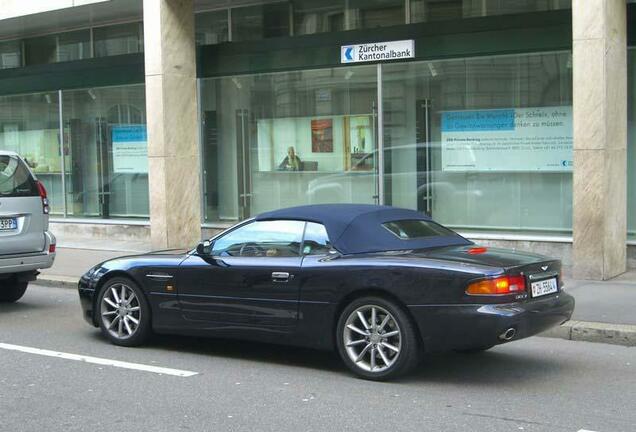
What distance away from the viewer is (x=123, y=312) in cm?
806

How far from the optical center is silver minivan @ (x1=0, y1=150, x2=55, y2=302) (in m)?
9.97

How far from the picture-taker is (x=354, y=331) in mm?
6688

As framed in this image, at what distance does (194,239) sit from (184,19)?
3.96 metres

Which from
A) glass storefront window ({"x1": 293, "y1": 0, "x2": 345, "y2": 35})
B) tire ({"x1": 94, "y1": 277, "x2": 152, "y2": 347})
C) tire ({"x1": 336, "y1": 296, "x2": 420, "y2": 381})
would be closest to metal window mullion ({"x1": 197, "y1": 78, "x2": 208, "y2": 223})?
glass storefront window ({"x1": 293, "y1": 0, "x2": 345, "y2": 35})

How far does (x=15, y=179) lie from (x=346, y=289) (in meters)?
5.44

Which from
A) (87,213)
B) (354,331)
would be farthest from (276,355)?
(87,213)

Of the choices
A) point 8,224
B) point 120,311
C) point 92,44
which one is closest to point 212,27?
point 92,44

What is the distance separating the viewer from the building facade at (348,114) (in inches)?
444

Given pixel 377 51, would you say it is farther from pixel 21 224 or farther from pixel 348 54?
pixel 21 224

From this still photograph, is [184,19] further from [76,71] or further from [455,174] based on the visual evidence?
[455,174]

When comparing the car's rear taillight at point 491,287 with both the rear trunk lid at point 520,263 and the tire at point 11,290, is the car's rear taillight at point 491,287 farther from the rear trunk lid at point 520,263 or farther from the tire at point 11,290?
the tire at point 11,290

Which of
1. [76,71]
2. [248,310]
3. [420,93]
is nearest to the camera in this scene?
[248,310]

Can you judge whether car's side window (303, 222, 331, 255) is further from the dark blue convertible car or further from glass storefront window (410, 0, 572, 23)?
glass storefront window (410, 0, 572, 23)

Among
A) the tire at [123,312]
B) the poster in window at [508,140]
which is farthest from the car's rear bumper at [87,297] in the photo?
the poster in window at [508,140]
